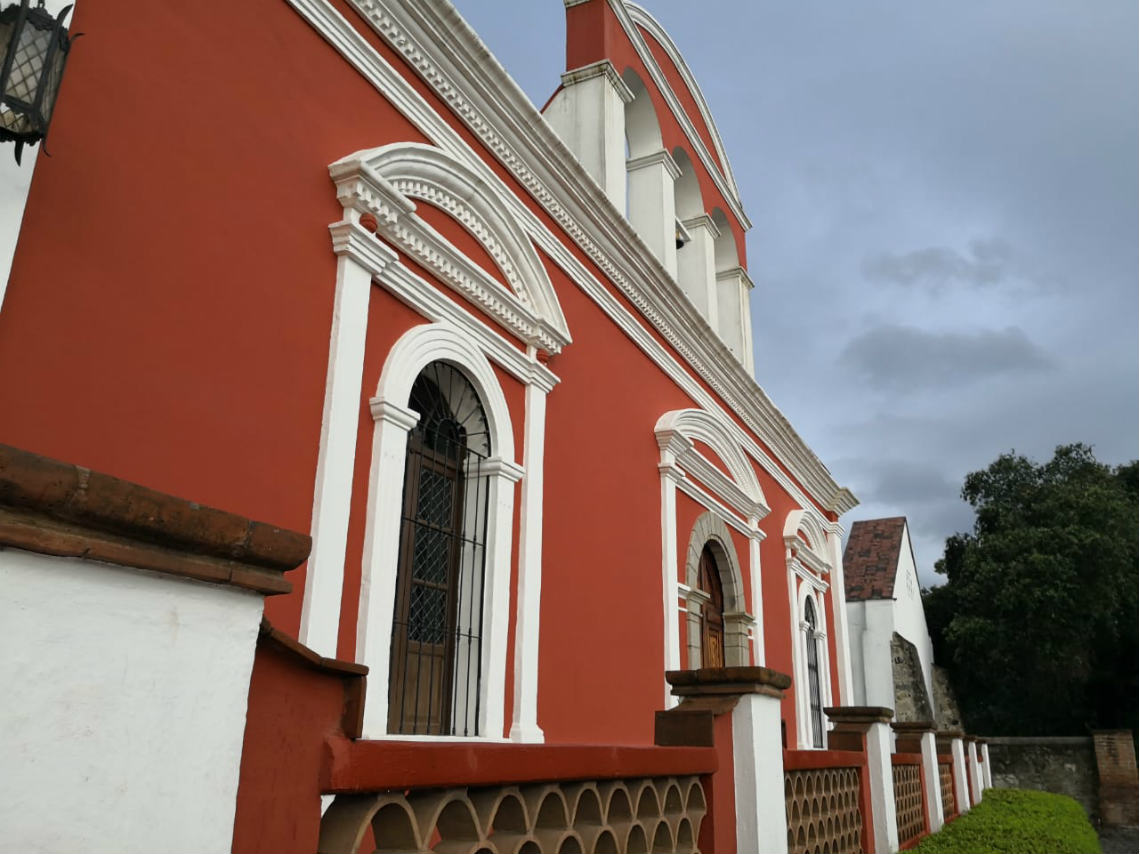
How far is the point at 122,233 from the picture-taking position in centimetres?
322

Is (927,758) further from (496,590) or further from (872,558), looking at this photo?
(872,558)

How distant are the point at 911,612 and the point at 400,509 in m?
18.1

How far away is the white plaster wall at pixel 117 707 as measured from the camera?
3.84 feet

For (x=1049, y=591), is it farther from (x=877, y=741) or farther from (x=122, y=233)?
(x=122, y=233)

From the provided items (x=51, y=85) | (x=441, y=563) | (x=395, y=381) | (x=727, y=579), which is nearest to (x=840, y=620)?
(x=727, y=579)

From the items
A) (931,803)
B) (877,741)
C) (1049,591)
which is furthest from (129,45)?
(1049,591)

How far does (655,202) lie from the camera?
27.5 ft

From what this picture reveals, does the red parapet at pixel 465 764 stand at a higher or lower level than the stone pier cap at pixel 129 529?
lower

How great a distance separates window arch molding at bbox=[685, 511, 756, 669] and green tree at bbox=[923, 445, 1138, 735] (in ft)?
40.2

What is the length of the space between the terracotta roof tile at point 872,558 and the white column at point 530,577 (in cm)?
1479

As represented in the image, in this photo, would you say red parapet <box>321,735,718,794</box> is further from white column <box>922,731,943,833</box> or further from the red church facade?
white column <box>922,731,943,833</box>

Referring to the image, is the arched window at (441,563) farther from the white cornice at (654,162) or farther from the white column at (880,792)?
the white cornice at (654,162)

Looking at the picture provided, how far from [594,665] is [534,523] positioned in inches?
44.6

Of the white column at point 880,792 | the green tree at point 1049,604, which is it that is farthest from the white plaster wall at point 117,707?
the green tree at point 1049,604
